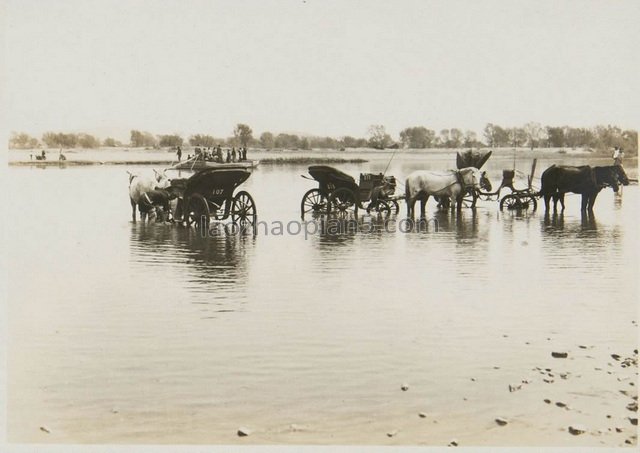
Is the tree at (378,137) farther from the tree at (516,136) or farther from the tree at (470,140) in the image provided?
the tree at (516,136)

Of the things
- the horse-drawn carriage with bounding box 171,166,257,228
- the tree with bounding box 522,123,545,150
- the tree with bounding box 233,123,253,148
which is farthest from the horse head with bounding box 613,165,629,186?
the horse-drawn carriage with bounding box 171,166,257,228

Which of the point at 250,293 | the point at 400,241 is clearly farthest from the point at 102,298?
the point at 400,241

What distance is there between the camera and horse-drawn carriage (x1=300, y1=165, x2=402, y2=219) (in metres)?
9.68

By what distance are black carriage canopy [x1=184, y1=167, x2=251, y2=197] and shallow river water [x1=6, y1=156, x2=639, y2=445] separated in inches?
33.0

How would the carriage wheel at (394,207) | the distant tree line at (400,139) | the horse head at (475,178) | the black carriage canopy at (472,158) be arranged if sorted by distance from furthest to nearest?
the carriage wheel at (394,207), the horse head at (475,178), the black carriage canopy at (472,158), the distant tree line at (400,139)

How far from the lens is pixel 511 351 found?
6.70 m

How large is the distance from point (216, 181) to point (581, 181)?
4307 millimetres

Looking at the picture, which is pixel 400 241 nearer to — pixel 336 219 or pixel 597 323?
pixel 336 219

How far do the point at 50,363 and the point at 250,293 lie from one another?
5.92 feet

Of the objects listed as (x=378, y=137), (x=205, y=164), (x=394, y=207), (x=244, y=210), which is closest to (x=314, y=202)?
(x=244, y=210)

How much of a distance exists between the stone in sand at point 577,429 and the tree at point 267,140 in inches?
158

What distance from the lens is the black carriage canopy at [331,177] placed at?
9.34 m

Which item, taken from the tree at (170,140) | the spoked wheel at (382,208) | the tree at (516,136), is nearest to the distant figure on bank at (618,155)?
the tree at (516,136)

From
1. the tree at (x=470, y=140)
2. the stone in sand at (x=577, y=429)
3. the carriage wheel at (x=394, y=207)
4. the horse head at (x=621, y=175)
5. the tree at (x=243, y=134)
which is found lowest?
the stone in sand at (x=577, y=429)
